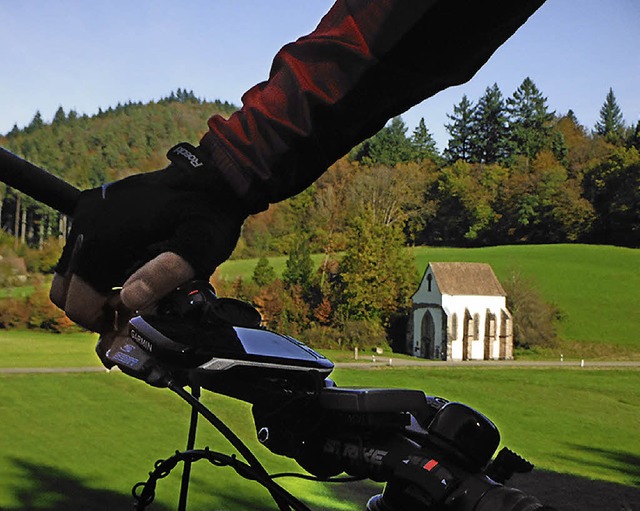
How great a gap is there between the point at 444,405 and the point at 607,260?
4340cm

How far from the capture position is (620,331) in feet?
109

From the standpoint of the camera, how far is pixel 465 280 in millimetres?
34312

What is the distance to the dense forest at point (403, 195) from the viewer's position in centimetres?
3169

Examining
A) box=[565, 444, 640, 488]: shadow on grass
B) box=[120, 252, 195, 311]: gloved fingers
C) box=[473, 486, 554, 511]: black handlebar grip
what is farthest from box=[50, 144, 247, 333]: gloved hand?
box=[565, 444, 640, 488]: shadow on grass

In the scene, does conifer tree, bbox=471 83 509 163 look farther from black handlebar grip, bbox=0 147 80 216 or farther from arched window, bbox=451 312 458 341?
black handlebar grip, bbox=0 147 80 216

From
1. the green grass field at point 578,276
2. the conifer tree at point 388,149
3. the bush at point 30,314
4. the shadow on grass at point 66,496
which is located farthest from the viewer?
the conifer tree at point 388,149

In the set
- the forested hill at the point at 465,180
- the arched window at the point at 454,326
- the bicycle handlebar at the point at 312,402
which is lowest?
the arched window at the point at 454,326

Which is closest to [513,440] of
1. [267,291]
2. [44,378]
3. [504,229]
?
[44,378]

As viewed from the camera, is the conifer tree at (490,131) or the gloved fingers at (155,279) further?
the conifer tree at (490,131)

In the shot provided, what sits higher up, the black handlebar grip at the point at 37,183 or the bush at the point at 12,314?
the black handlebar grip at the point at 37,183

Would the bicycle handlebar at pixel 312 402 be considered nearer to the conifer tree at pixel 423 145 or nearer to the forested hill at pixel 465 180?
the forested hill at pixel 465 180

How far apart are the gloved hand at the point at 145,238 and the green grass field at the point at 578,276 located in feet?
108

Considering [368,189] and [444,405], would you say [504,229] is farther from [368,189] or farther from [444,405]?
[444,405]

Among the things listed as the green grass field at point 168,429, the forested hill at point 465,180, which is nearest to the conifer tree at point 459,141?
the forested hill at point 465,180
